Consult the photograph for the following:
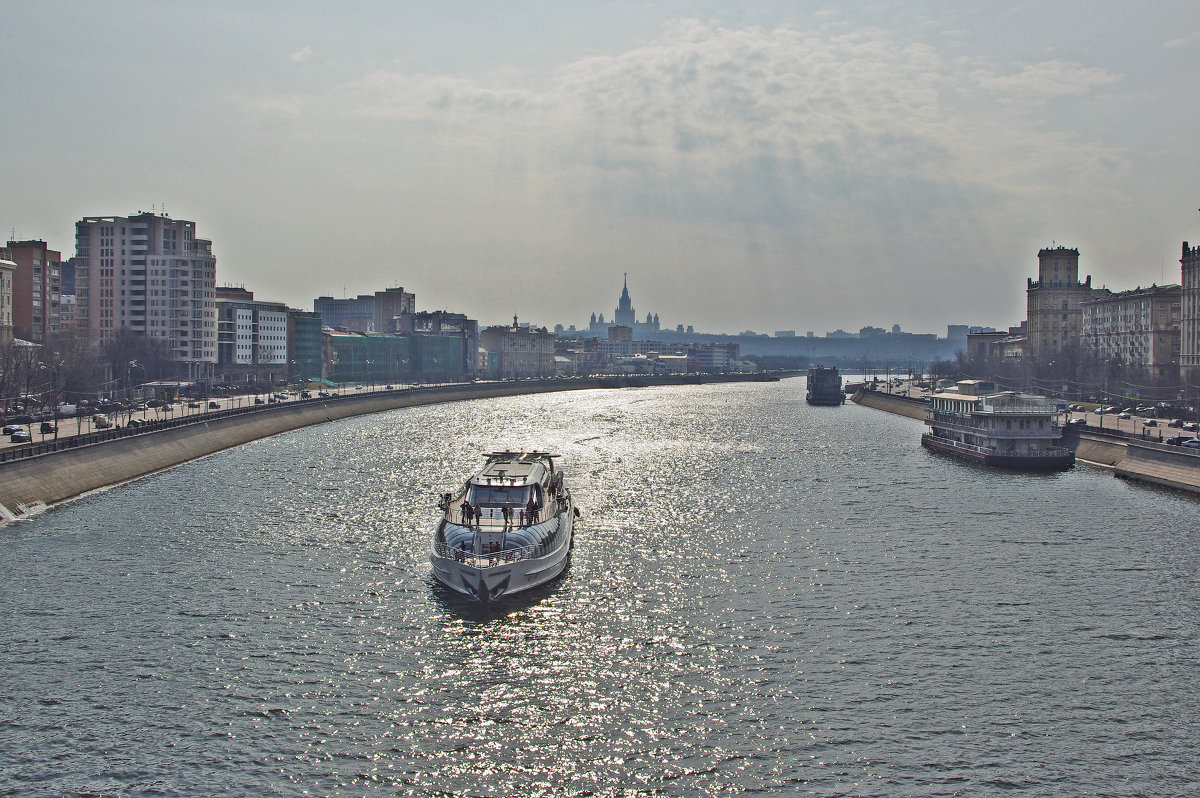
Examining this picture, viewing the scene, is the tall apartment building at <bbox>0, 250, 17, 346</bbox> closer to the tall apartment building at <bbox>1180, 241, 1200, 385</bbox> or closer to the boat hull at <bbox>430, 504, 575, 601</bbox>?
the boat hull at <bbox>430, 504, 575, 601</bbox>

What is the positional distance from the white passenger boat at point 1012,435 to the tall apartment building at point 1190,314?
50.8 metres

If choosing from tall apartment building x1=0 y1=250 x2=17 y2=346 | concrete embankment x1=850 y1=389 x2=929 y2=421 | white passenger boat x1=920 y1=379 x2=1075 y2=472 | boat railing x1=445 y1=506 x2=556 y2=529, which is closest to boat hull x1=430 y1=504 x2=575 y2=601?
boat railing x1=445 y1=506 x2=556 y2=529

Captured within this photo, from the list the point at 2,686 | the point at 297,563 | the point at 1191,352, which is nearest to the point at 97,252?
the point at 297,563

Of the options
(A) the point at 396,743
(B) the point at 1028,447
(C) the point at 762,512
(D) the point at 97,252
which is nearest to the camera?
(A) the point at 396,743

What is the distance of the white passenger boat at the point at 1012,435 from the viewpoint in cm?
8312

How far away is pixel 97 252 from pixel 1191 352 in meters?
175

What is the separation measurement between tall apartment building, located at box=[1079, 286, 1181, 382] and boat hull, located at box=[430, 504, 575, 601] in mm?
128760

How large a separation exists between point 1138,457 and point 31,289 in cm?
16152

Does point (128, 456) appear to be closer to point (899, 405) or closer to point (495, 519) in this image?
point (495, 519)

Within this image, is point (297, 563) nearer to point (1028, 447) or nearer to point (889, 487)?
point (889, 487)

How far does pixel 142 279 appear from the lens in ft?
547

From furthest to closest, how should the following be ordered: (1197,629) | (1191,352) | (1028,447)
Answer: (1191,352)
(1028,447)
(1197,629)

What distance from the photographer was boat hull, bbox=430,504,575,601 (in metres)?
39.9

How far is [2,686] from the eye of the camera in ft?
100
